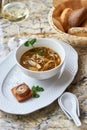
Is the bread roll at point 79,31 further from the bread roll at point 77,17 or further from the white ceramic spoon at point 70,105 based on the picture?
the white ceramic spoon at point 70,105

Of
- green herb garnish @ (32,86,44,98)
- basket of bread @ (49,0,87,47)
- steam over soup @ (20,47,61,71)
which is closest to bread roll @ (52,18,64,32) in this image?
basket of bread @ (49,0,87,47)

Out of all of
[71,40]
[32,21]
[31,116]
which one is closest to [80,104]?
[31,116]

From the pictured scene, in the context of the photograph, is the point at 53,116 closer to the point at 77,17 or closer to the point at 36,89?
the point at 36,89

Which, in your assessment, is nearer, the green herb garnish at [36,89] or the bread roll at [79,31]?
the green herb garnish at [36,89]

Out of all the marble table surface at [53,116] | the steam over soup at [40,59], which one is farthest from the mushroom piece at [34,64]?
the marble table surface at [53,116]

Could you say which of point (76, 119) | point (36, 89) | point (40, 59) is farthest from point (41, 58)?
point (76, 119)

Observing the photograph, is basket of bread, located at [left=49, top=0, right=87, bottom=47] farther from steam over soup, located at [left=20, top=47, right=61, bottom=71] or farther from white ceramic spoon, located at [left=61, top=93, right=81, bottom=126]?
white ceramic spoon, located at [left=61, top=93, right=81, bottom=126]

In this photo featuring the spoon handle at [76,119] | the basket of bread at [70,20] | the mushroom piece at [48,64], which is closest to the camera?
the spoon handle at [76,119]
